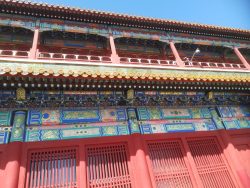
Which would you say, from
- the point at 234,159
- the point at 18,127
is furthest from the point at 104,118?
the point at 234,159

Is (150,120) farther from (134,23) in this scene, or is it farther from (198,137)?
(134,23)

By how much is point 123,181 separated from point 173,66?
4.90 metres

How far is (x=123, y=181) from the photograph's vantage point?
4.98 meters

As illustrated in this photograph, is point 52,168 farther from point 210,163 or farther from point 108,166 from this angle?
point 210,163

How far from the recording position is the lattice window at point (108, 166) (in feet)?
16.0

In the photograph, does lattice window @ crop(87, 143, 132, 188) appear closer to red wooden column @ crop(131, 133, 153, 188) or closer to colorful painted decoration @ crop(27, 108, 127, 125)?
red wooden column @ crop(131, 133, 153, 188)

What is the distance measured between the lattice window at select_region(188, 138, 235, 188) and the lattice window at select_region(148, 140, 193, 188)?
0.45m

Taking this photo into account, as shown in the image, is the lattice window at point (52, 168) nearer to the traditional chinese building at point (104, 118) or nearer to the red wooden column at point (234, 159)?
the traditional chinese building at point (104, 118)

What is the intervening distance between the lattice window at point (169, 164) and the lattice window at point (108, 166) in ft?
2.59

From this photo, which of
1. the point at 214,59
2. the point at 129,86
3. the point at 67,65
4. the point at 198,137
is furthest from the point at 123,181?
the point at 214,59

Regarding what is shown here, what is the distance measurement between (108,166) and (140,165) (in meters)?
0.80

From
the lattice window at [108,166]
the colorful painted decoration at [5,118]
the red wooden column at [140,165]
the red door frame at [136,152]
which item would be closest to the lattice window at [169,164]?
the red door frame at [136,152]

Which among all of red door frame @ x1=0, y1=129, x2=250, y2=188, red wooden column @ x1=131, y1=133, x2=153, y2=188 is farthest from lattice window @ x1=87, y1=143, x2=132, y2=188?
red wooden column @ x1=131, y1=133, x2=153, y2=188

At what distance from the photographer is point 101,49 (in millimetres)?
8984
